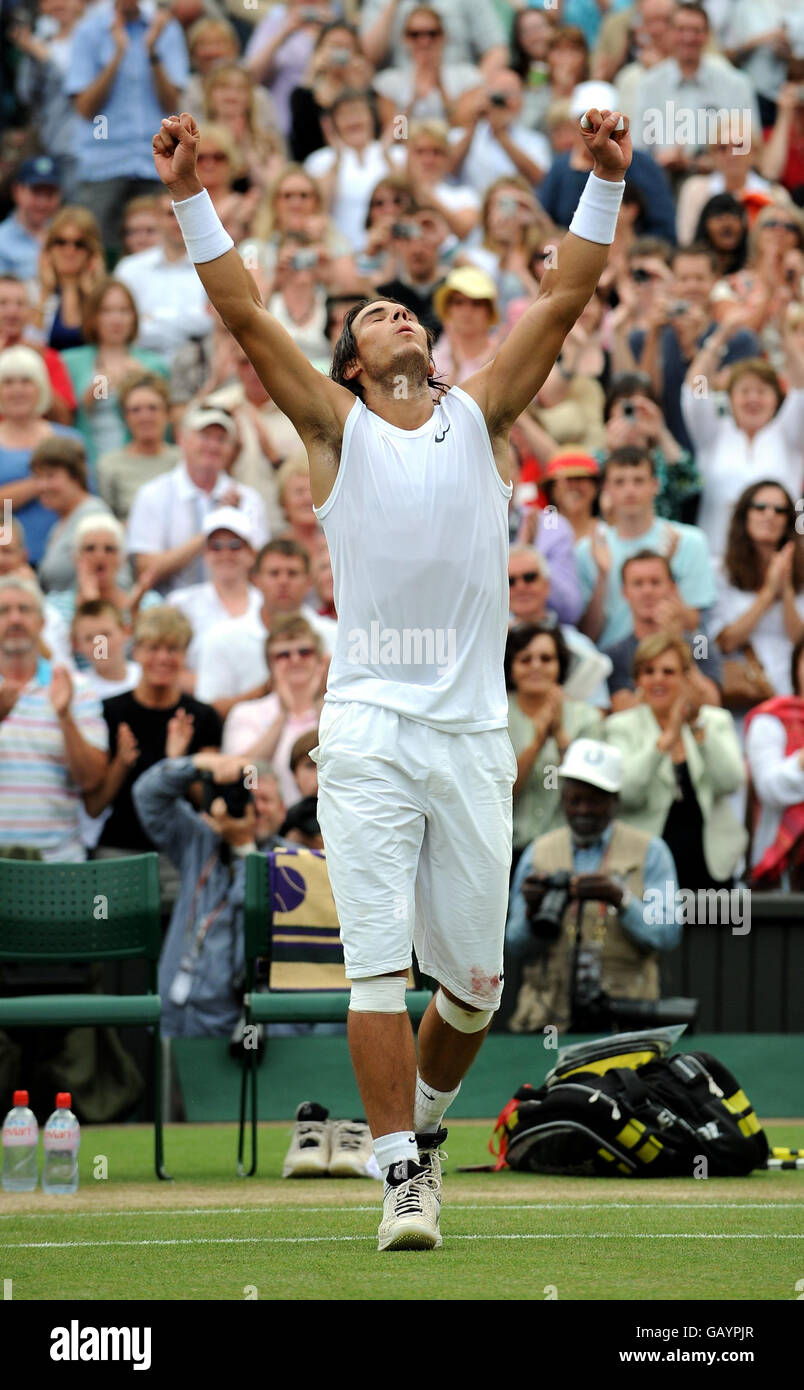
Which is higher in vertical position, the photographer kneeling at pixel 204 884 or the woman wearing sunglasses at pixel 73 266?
the woman wearing sunglasses at pixel 73 266

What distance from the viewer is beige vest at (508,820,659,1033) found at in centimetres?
970

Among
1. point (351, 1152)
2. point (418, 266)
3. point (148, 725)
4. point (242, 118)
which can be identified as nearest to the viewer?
point (351, 1152)

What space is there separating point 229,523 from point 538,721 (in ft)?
7.28

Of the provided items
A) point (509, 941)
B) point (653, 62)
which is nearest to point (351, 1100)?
point (509, 941)

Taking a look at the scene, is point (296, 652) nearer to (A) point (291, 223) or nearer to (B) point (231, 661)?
(B) point (231, 661)

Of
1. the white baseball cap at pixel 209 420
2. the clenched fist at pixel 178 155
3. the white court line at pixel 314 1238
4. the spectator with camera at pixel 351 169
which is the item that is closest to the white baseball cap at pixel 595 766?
the white baseball cap at pixel 209 420

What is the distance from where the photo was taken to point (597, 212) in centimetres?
590

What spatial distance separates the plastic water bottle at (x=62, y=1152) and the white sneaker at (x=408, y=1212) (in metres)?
2.46

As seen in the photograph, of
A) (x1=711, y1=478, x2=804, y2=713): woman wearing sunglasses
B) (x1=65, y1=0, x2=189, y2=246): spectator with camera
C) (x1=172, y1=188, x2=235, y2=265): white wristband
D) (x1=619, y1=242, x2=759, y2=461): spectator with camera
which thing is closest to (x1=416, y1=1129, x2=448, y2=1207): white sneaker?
(x1=172, y1=188, x2=235, y2=265): white wristband

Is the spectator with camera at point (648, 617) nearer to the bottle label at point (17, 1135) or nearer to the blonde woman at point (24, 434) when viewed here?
the blonde woman at point (24, 434)

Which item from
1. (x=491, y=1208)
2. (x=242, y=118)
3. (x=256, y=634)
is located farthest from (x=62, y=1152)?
(x=242, y=118)

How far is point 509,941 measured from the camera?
9750 mm

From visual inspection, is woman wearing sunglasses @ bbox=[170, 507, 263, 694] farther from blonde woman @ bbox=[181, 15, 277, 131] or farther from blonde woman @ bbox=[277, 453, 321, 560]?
blonde woman @ bbox=[181, 15, 277, 131]

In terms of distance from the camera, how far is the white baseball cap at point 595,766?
9883 mm
